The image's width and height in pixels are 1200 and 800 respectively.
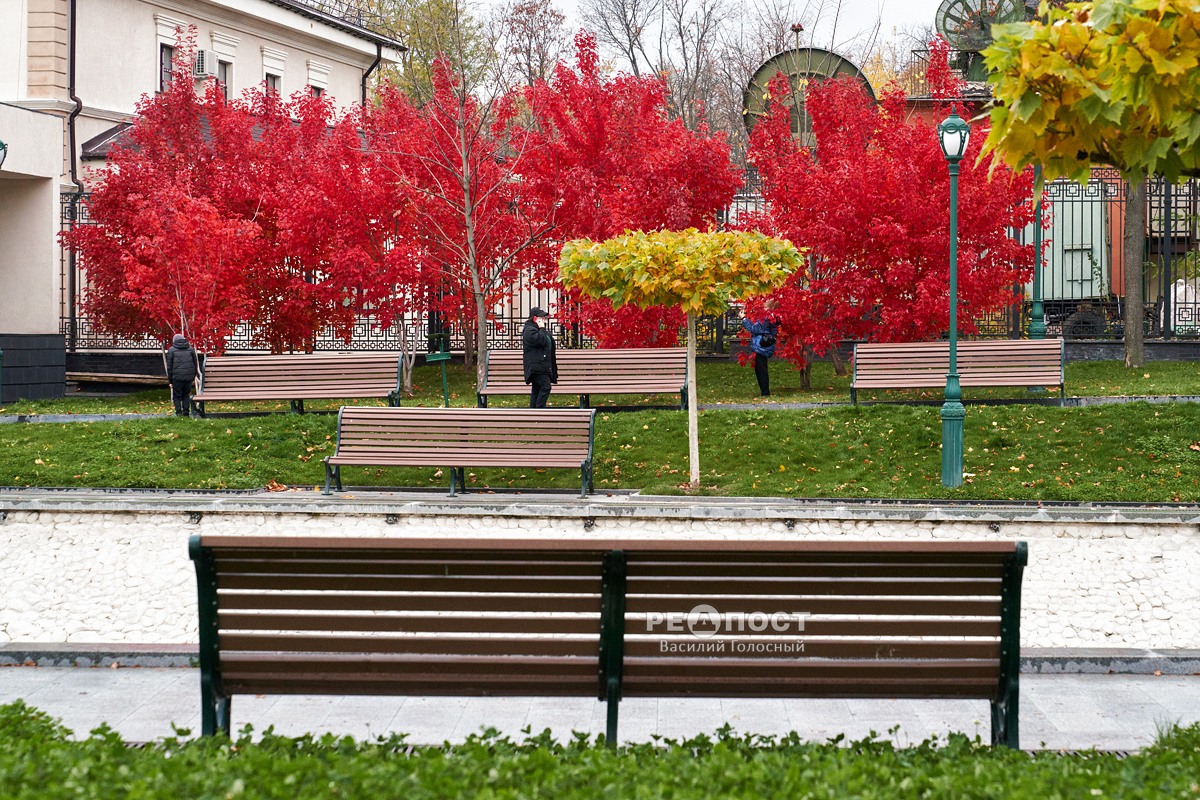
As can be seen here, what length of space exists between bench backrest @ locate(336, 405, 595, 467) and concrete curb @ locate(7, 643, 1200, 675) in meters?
5.78

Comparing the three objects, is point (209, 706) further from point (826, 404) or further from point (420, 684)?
point (826, 404)

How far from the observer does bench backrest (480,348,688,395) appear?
17234mm

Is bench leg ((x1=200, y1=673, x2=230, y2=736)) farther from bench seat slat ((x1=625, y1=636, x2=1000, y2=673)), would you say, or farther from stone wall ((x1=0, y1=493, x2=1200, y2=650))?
stone wall ((x1=0, y1=493, x2=1200, y2=650))

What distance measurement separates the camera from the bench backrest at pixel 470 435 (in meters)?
13.2

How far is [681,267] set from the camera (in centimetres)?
1340

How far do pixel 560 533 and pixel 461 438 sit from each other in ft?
8.42

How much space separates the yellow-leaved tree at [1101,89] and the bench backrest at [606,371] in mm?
11584

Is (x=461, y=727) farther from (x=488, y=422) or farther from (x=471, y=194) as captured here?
(x=471, y=194)

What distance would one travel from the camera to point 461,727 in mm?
6293

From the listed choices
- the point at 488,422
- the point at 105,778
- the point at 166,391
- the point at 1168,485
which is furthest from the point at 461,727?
the point at 166,391

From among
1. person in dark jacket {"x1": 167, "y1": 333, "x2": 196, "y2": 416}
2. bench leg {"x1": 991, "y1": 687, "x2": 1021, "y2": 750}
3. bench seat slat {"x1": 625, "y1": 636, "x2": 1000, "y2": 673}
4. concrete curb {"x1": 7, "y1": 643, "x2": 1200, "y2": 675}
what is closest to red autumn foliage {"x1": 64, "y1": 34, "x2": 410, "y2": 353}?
person in dark jacket {"x1": 167, "y1": 333, "x2": 196, "y2": 416}

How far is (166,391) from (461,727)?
20.4m

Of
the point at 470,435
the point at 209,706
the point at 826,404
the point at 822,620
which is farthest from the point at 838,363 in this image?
the point at 209,706

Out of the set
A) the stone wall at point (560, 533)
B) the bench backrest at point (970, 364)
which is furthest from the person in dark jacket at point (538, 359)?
the bench backrest at point (970, 364)
